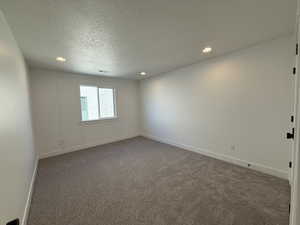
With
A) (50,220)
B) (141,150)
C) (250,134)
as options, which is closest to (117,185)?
(50,220)

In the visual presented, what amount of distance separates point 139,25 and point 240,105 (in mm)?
2438

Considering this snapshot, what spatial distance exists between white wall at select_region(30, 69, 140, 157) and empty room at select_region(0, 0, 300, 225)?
0.03 metres

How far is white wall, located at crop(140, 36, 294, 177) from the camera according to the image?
2215mm

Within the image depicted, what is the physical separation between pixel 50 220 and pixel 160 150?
9.03 ft

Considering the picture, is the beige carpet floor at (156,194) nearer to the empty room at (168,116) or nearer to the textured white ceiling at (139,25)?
the empty room at (168,116)

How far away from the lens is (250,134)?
2.57m

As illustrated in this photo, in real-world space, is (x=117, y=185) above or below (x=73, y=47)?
below

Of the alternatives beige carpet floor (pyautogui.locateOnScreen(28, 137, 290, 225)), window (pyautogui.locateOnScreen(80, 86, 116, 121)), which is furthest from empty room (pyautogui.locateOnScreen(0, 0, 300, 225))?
window (pyautogui.locateOnScreen(80, 86, 116, 121))

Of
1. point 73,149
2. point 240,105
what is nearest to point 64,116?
point 73,149

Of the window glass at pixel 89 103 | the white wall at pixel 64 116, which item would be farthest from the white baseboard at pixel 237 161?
the window glass at pixel 89 103

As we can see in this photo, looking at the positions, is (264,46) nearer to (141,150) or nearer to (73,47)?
(73,47)

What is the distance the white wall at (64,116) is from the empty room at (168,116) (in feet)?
0.09

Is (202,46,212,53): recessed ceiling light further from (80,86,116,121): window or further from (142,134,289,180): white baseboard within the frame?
(80,86,116,121): window

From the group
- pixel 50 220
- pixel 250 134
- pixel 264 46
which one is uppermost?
pixel 264 46
